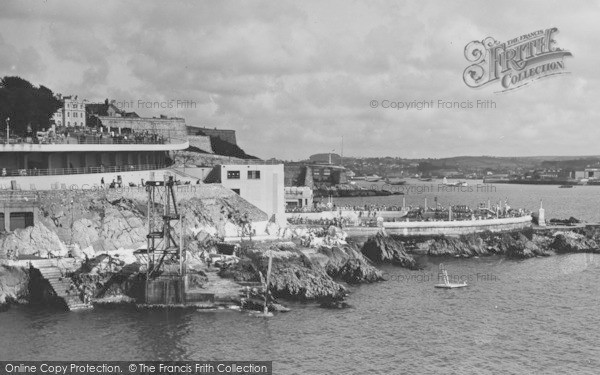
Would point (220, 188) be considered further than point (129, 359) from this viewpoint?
Yes

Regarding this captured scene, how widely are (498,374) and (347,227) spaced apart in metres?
37.6

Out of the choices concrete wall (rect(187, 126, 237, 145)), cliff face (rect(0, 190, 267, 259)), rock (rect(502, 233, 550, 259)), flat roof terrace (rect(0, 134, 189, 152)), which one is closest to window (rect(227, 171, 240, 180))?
flat roof terrace (rect(0, 134, 189, 152))

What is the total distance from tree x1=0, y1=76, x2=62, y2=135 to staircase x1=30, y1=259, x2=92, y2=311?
27.8m

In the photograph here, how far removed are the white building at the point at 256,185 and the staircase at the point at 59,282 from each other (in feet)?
81.6

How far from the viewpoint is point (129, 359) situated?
1508 inches

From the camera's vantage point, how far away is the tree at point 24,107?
244 feet

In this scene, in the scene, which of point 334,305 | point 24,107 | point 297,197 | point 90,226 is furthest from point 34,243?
point 297,197

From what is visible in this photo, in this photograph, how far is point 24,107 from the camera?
2945 inches

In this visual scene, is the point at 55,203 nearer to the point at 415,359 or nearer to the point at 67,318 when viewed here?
the point at 67,318

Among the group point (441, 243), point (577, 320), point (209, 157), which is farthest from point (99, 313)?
point (209, 157)

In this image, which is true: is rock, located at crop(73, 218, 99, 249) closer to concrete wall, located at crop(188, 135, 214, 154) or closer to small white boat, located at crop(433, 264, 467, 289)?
small white boat, located at crop(433, 264, 467, 289)

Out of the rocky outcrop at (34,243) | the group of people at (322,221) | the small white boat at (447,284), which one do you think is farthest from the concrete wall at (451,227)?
the rocky outcrop at (34,243)

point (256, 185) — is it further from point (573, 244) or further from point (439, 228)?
point (573, 244)

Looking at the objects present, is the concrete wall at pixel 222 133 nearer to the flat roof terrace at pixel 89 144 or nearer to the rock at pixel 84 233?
the flat roof terrace at pixel 89 144
